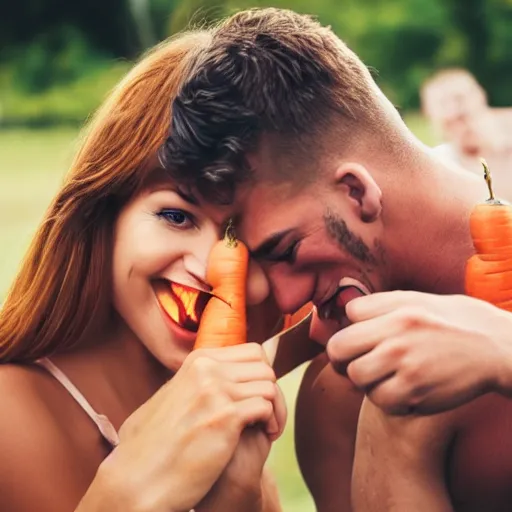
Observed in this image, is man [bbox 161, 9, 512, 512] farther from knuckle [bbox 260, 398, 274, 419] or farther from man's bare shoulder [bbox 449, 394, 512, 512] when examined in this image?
knuckle [bbox 260, 398, 274, 419]

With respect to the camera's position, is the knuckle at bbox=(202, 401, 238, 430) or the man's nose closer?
the knuckle at bbox=(202, 401, 238, 430)

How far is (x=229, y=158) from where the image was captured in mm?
1814

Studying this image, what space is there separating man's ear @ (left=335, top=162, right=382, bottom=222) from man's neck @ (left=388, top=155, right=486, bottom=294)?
0.20ft

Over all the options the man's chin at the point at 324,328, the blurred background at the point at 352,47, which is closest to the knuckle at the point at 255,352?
the man's chin at the point at 324,328

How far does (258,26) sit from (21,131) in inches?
739

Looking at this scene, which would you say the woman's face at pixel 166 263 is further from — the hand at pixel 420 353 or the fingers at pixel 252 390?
the hand at pixel 420 353

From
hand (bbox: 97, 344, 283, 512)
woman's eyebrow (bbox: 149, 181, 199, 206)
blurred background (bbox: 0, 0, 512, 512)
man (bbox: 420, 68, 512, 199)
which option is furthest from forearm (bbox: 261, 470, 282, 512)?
blurred background (bbox: 0, 0, 512, 512)

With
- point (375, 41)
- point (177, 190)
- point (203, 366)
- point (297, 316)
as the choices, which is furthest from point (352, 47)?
point (203, 366)

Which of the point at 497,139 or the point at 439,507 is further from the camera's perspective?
the point at 497,139

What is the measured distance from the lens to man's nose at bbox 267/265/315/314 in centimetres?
188

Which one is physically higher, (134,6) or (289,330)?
(289,330)

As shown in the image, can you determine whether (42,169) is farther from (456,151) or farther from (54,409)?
(54,409)

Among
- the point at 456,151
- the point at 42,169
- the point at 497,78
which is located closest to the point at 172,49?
the point at 456,151

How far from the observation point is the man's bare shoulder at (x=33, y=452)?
179 centimetres
